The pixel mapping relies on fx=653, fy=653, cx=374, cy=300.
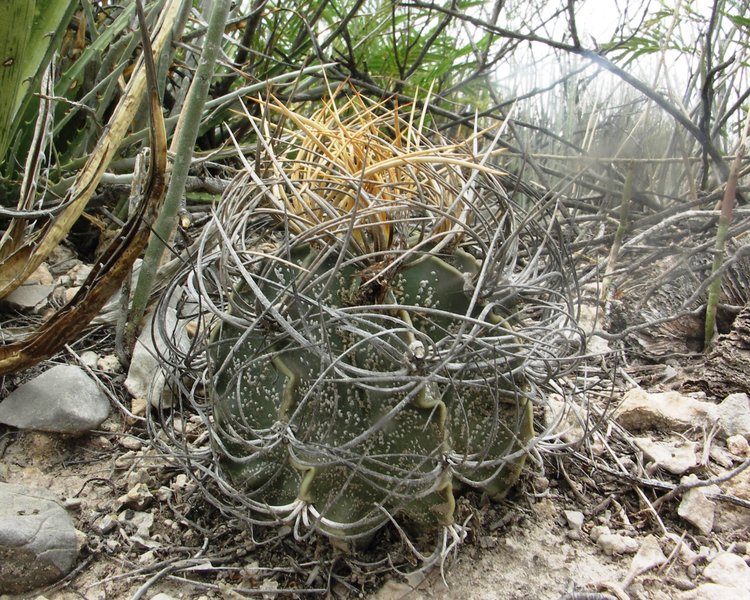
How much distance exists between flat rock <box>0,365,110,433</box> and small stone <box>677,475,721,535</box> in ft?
3.06

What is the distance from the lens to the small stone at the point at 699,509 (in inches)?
36.1

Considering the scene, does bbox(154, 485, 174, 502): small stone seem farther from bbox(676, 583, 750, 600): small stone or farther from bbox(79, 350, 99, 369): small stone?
bbox(676, 583, 750, 600): small stone

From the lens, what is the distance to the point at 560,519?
94cm

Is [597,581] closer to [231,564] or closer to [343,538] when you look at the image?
[343,538]

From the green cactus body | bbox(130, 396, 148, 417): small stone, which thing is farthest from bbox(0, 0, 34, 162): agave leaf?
the green cactus body

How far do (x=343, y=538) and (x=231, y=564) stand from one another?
0.20m

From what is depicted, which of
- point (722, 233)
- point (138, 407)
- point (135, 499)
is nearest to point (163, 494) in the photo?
point (135, 499)

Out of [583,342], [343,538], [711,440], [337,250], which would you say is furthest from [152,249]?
[711,440]

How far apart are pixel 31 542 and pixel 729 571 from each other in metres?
0.88

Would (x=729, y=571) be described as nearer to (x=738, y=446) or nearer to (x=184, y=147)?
(x=738, y=446)

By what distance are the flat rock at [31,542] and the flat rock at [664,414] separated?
87 centimetres

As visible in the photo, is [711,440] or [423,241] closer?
[423,241]

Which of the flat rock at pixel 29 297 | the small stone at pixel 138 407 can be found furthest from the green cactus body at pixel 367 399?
the flat rock at pixel 29 297

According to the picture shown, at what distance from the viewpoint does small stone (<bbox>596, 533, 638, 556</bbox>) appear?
2.88ft
